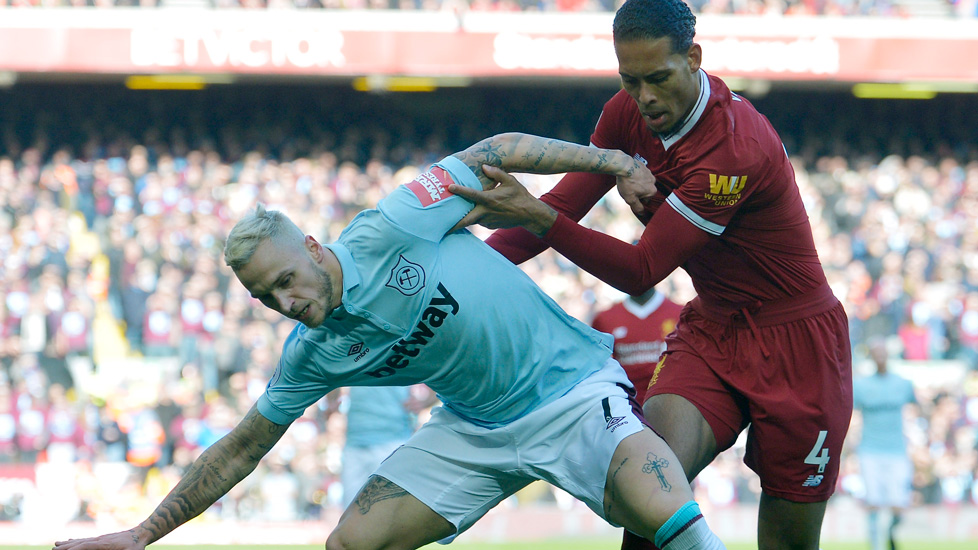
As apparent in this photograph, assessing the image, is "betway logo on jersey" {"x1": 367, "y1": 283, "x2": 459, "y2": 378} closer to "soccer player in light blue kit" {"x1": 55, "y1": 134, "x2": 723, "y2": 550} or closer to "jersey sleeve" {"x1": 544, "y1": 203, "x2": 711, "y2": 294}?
"soccer player in light blue kit" {"x1": 55, "y1": 134, "x2": 723, "y2": 550}

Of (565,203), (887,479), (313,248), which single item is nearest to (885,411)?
(887,479)

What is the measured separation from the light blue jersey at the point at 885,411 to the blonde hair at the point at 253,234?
8.41 m

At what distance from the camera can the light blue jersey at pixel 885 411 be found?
10.4m

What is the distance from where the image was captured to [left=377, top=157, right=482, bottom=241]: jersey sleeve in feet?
11.7

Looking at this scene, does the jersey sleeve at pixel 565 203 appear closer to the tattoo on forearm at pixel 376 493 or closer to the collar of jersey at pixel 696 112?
the collar of jersey at pixel 696 112

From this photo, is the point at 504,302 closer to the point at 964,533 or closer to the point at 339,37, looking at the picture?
the point at 964,533

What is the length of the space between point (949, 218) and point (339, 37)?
989cm

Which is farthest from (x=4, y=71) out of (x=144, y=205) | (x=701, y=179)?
(x=701, y=179)

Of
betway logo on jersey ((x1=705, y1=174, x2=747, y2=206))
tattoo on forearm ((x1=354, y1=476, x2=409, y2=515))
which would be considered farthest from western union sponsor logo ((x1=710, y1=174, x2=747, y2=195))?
tattoo on forearm ((x1=354, y1=476, x2=409, y2=515))

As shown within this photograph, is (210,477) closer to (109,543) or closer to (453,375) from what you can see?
(109,543)

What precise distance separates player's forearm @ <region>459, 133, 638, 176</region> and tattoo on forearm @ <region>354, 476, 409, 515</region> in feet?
4.09

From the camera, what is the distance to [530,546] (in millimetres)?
9992

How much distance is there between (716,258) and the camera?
3904 millimetres

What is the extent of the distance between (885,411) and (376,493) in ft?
26.2
